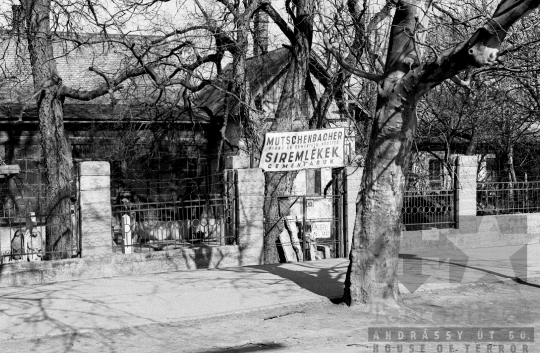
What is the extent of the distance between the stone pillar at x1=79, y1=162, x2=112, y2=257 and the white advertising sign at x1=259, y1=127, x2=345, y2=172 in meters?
3.28

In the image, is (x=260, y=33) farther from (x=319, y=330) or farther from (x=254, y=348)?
(x=254, y=348)

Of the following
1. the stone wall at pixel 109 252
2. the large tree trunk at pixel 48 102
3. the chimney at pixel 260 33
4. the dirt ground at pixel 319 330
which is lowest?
the dirt ground at pixel 319 330

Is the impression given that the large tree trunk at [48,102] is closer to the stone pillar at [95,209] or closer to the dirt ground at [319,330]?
the stone pillar at [95,209]

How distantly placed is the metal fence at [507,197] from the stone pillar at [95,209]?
31.2ft

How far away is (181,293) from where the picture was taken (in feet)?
35.6

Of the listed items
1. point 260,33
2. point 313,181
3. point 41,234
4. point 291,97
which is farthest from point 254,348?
point 313,181

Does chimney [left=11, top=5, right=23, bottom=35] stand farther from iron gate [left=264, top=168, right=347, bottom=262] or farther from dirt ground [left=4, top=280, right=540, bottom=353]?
dirt ground [left=4, top=280, right=540, bottom=353]

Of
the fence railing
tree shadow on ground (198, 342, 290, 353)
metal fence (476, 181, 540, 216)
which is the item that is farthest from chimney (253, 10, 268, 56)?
tree shadow on ground (198, 342, 290, 353)

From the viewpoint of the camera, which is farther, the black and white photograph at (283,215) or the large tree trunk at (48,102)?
the large tree trunk at (48,102)

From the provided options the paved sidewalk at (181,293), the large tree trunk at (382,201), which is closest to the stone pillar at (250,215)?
the paved sidewalk at (181,293)

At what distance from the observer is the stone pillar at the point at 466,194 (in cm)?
1673

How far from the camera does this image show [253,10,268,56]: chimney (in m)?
17.3

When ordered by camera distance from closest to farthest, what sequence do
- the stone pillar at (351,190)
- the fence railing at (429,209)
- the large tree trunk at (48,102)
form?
the stone pillar at (351,190) < the large tree trunk at (48,102) < the fence railing at (429,209)

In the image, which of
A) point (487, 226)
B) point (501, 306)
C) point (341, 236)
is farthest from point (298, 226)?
point (501, 306)
